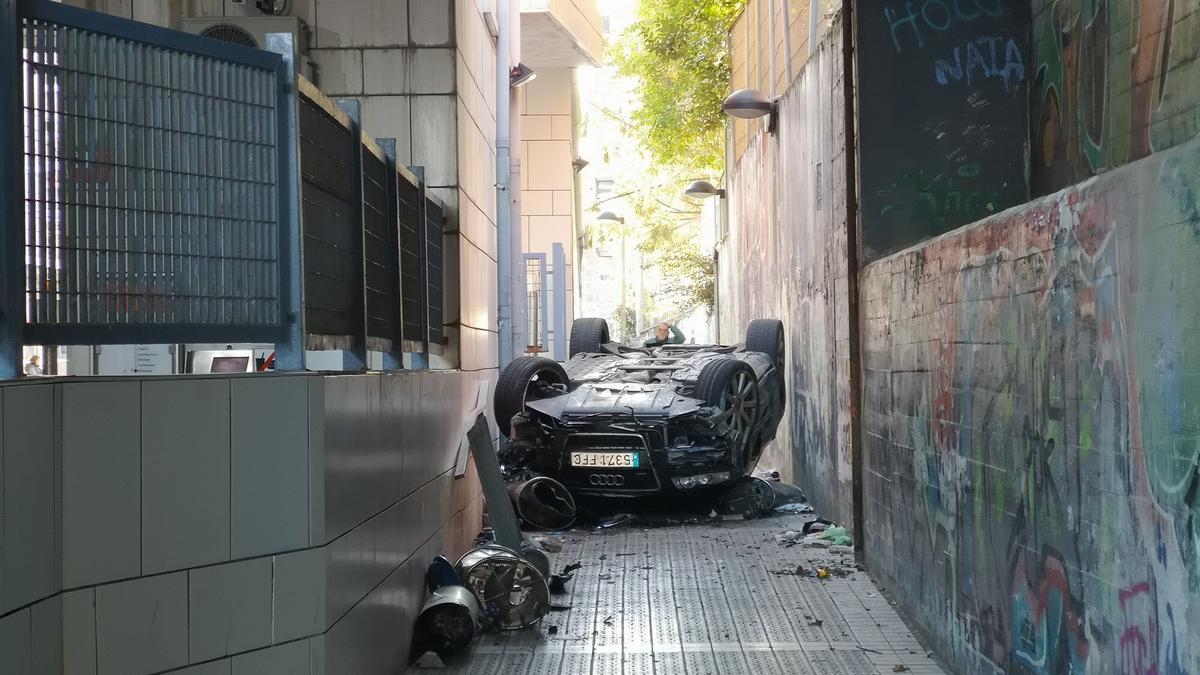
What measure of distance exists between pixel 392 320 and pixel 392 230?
50cm

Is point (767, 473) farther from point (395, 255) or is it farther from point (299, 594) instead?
point (299, 594)

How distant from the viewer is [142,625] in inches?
144

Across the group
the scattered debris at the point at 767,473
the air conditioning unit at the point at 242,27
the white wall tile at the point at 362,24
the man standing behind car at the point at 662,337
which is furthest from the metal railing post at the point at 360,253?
the man standing behind car at the point at 662,337

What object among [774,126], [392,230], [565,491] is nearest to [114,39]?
[392,230]

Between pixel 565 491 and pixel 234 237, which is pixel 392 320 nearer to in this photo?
pixel 234 237

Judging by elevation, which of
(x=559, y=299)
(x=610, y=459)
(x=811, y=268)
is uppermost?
(x=559, y=299)

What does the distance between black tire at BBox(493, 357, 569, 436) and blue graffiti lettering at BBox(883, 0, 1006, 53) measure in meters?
4.55

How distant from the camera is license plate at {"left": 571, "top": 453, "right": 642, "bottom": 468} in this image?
1070 cm

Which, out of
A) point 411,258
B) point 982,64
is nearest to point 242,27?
point 411,258

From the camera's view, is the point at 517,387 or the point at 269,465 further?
the point at 517,387

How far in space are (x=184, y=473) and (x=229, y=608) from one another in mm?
485

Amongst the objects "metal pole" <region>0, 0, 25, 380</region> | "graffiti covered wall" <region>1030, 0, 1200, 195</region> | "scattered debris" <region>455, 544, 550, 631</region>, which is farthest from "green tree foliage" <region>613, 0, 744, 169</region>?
"metal pole" <region>0, 0, 25, 380</region>

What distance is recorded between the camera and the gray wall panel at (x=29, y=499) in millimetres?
3166

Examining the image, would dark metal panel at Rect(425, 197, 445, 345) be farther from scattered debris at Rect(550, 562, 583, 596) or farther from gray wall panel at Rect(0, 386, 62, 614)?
gray wall panel at Rect(0, 386, 62, 614)
